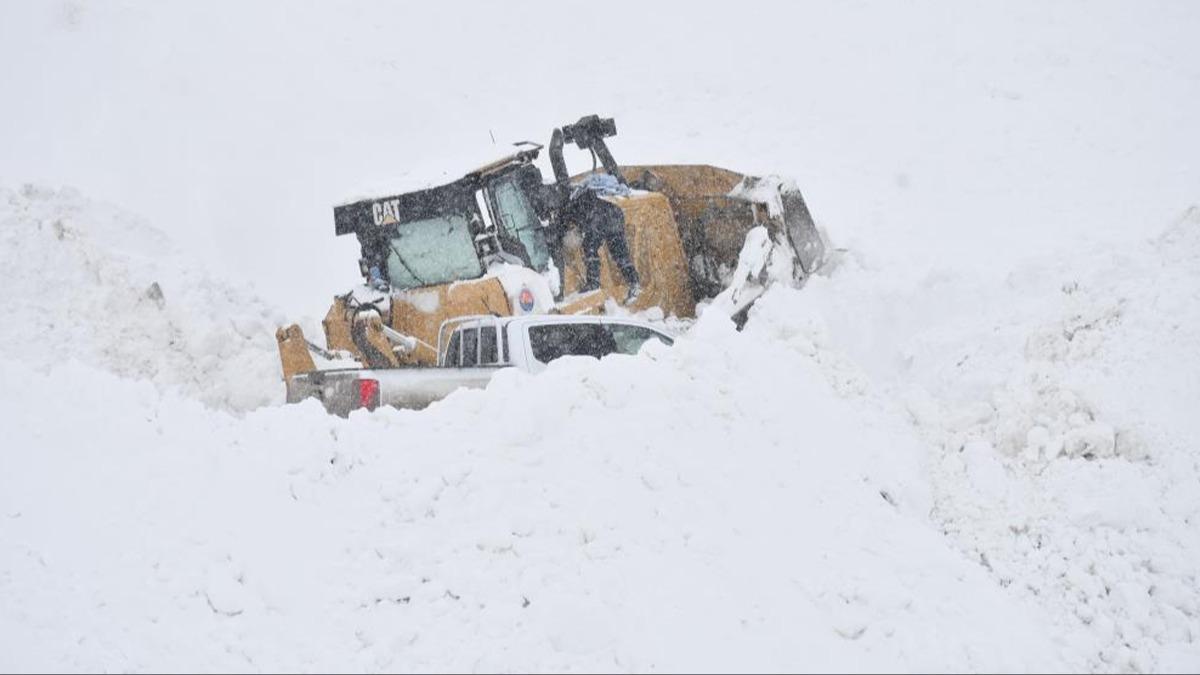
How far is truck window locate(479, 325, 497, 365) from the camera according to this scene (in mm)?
7473

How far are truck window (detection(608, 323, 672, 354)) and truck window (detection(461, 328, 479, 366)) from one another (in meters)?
1.14

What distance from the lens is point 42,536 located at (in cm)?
486

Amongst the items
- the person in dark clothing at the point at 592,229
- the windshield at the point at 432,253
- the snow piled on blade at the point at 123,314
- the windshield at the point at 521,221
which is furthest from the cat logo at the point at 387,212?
the snow piled on blade at the point at 123,314

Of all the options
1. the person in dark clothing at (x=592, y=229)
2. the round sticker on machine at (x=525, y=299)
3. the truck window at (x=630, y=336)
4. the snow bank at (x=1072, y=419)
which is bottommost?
the snow bank at (x=1072, y=419)

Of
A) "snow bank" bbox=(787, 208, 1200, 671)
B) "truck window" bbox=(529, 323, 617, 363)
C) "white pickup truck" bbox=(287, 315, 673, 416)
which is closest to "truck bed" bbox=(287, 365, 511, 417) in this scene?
"white pickup truck" bbox=(287, 315, 673, 416)

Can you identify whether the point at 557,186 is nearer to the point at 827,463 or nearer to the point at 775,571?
the point at 827,463

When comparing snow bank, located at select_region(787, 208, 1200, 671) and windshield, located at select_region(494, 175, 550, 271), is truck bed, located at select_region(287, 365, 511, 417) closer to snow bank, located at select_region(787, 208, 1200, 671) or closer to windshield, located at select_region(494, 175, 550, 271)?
snow bank, located at select_region(787, 208, 1200, 671)

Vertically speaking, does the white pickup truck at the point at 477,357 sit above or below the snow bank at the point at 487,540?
above

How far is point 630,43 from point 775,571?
17863 mm

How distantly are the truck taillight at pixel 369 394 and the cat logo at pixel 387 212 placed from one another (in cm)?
379

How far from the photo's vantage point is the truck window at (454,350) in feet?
25.5

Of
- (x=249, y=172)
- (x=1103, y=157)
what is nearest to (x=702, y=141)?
(x=1103, y=157)

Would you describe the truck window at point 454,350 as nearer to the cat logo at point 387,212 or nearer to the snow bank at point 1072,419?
the cat logo at point 387,212

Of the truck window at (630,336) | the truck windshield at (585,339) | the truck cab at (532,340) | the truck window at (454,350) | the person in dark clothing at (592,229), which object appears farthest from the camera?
the person in dark clothing at (592,229)
